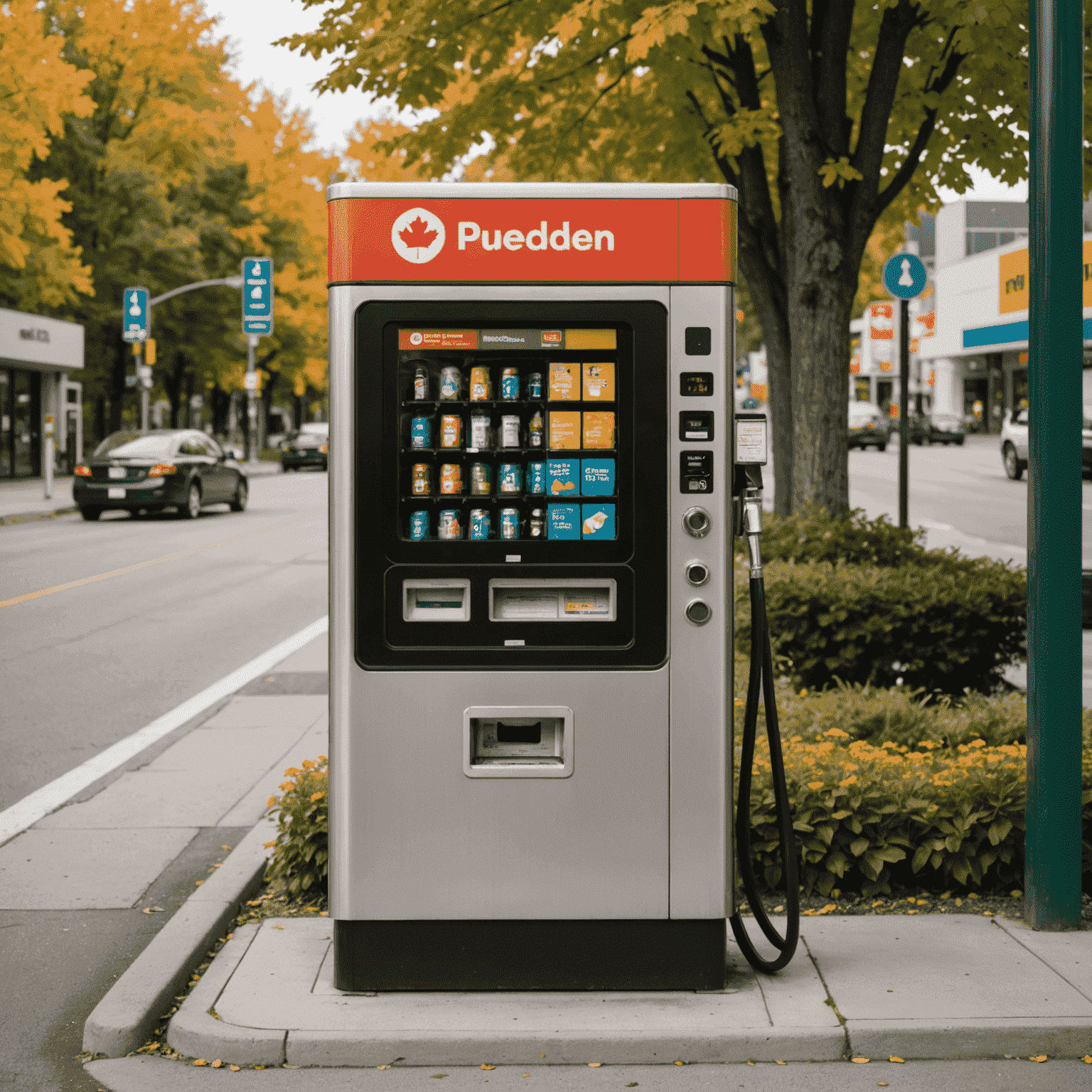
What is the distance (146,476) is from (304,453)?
2237 cm

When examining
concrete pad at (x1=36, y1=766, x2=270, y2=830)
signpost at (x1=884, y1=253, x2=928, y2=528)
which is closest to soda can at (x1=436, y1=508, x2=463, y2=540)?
concrete pad at (x1=36, y1=766, x2=270, y2=830)

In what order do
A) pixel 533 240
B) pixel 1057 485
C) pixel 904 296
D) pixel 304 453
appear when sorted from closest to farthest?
pixel 533 240 < pixel 1057 485 < pixel 904 296 < pixel 304 453

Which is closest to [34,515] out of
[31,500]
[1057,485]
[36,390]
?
[31,500]

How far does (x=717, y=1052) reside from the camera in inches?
147

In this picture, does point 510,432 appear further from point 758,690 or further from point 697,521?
point 758,690

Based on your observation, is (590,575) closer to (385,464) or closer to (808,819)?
(385,464)

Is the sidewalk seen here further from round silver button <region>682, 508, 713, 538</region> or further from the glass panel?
round silver button <region>682, 508, 713, 538</region>

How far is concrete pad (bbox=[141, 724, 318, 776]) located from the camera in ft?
24.1

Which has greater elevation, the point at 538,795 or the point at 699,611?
the point at 699,611

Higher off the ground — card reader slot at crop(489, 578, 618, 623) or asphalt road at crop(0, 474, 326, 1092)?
card reader slot at crop(489, 578, 618, 623)

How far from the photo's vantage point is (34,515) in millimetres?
24219

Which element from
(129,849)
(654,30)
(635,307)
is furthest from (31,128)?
(635,307)

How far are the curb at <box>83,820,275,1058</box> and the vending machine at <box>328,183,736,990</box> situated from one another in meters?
0.56

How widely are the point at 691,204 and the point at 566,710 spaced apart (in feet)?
5.11
